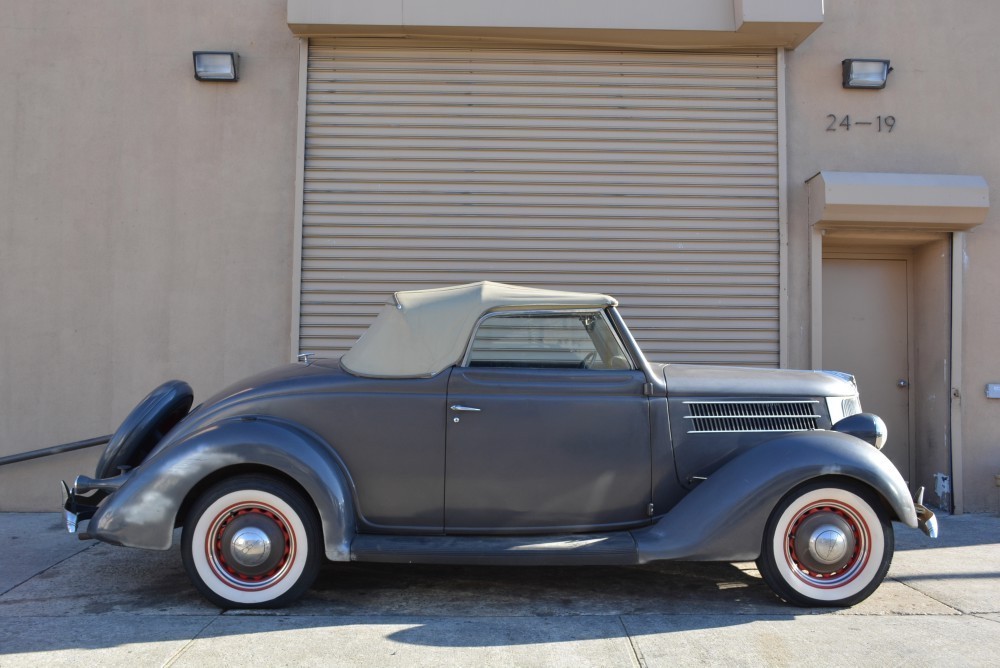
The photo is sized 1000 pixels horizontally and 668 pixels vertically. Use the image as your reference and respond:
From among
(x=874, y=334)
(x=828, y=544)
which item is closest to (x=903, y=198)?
(x=874, y=334)

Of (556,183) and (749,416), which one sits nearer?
(749,416)

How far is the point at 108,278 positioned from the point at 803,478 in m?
5.62

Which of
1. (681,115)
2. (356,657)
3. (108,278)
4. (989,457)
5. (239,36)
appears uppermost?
A: (239,36)

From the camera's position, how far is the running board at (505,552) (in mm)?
4035

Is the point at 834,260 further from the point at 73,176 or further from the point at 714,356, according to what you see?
the point at 73,176

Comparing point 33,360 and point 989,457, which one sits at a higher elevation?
point 33,360

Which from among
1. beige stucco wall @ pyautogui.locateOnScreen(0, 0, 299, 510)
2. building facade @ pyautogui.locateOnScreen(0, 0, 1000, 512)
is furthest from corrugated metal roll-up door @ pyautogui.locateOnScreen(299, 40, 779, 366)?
beige stucco wall @ pyautogui.locateOnScreen(0, 0, 299, 510)

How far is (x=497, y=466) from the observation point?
4246 mm

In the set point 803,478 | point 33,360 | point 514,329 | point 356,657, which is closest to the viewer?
point 356,657

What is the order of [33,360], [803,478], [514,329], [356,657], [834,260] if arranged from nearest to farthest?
[356,657]
[803,478]
[514,329]
[33,360]
[834,260]

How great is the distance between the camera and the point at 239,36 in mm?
6914

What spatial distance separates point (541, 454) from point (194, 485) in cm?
178

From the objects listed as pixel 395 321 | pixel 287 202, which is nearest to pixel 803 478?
pixel 395 321

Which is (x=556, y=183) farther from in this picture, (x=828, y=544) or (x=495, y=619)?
(x=495, y=619)
